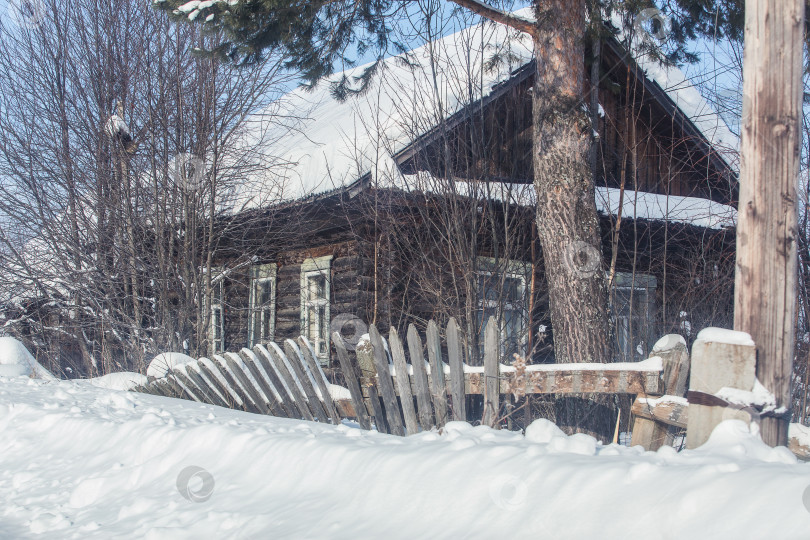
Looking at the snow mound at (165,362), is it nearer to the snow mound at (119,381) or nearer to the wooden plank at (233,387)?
the snow mound at (119,381)

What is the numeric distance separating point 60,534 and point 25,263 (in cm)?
995

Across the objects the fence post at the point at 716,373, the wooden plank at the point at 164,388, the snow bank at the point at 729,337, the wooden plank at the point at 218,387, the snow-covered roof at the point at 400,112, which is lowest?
the wooden plank at the point at 164,388

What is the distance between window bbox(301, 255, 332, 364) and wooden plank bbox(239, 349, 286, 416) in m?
3.97

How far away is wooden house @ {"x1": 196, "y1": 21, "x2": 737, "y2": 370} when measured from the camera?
23.6 feet

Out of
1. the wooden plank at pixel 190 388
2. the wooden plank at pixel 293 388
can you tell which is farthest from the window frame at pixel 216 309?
the wooden plank at pixel 293 388

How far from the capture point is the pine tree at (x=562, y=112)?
5.65 m

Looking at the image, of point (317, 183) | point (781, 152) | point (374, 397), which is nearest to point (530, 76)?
point (317, 183)

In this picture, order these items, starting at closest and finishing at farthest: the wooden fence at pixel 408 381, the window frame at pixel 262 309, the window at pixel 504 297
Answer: the wooden fence at pixel 408 381 < the window at pixel 504 297 < the window frame at pixel 262 309

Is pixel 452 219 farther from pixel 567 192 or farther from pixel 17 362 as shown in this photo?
pixel 17 362

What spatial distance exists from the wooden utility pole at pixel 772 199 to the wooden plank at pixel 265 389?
11.7 ft

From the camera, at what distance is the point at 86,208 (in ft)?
37.1

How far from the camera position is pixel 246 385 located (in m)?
5.50

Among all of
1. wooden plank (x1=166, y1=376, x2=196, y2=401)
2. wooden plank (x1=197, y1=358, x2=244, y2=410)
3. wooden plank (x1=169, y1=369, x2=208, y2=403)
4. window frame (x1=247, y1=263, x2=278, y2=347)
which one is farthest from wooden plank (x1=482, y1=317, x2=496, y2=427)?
window frame (x1=247, y1=263, x2=278, y2=347)

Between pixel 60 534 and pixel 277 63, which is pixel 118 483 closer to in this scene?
pixel 60 534
